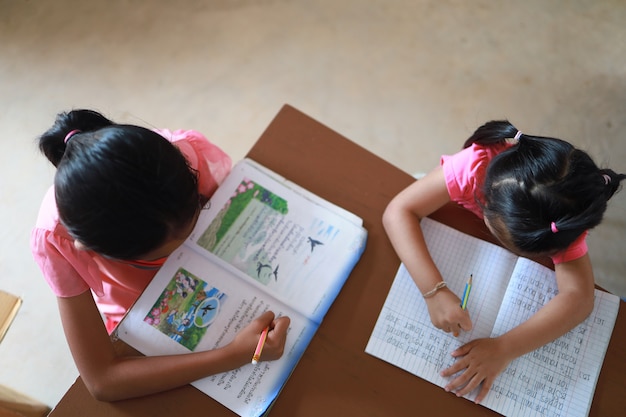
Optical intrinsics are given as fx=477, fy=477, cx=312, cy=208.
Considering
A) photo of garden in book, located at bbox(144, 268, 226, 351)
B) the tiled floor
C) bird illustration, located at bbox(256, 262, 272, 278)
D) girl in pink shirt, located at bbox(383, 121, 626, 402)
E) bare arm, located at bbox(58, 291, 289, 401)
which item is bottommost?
bare arm, located at bbox(58, 291, 289, 401)

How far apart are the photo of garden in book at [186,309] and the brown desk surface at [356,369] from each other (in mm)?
Result: 76

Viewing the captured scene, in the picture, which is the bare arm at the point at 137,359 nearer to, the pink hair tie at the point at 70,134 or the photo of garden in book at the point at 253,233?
the photo of garden in book at the point at 253,233

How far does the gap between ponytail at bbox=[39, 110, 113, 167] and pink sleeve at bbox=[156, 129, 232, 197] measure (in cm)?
19

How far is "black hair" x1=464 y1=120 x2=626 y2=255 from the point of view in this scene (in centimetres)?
74

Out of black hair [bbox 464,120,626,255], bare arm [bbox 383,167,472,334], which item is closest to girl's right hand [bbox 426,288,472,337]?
bare arm [bbox 383,167,472,334]

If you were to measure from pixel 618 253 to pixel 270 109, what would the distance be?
133 cm

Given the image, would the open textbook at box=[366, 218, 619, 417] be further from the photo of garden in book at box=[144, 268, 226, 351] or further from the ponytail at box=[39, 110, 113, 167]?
the ponytail at box=[39, 110, 113, 167]

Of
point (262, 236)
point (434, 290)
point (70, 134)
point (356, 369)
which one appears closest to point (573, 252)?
point (434, 290)

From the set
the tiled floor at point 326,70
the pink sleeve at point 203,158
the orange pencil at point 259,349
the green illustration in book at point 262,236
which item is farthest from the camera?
the tiled floor at point 326,70

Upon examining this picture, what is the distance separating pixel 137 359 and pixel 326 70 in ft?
4.69

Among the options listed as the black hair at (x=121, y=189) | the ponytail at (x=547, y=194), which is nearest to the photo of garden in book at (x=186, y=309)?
the black hair at (x=121, y=189)

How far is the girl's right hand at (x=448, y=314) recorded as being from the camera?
0.80m

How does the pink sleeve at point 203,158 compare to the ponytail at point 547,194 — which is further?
the pink sleeve at point 203,158

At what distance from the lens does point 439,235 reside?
90 centimetres
